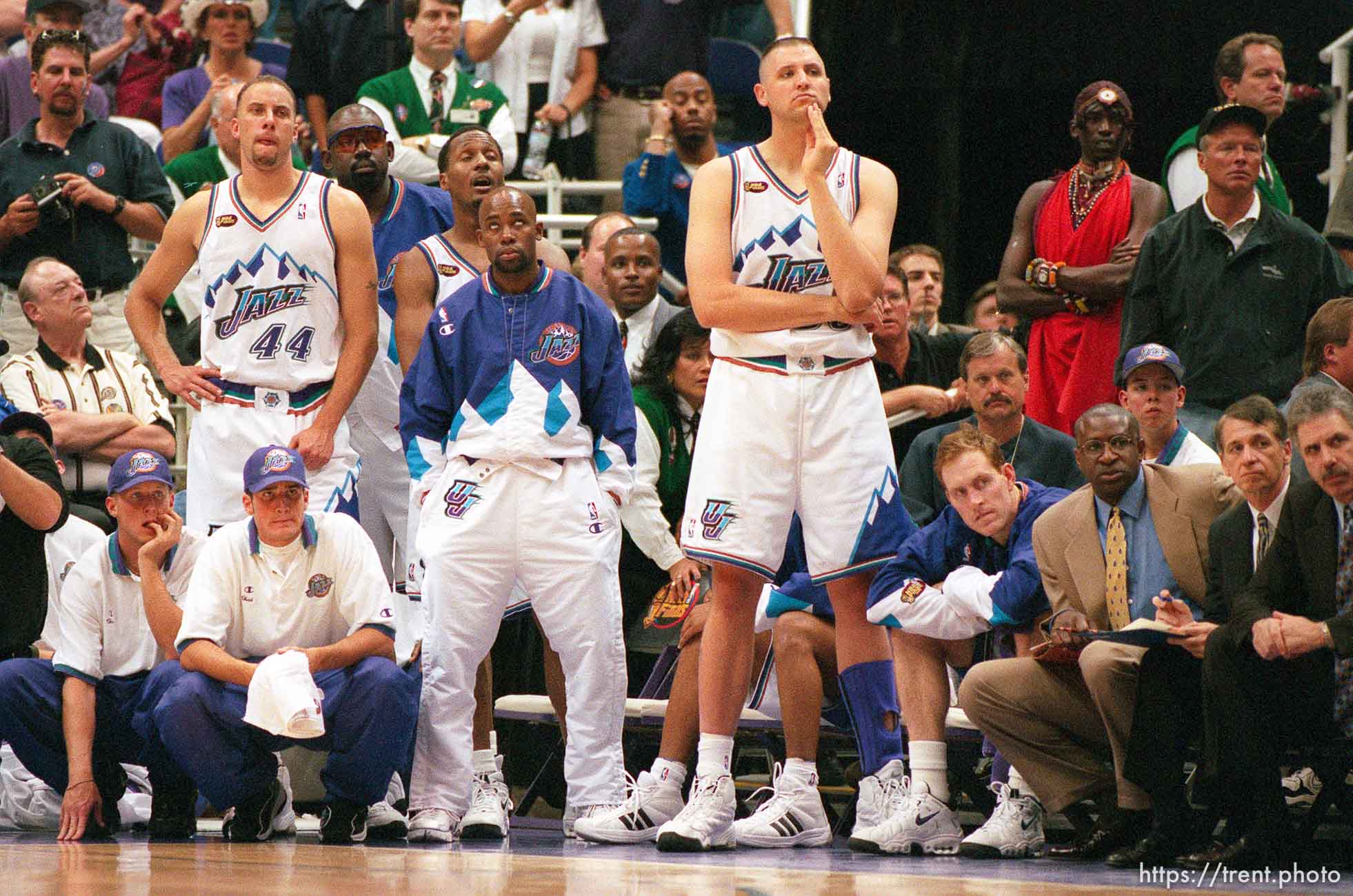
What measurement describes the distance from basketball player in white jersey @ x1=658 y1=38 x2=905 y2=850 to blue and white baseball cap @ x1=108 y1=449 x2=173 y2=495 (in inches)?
84.0

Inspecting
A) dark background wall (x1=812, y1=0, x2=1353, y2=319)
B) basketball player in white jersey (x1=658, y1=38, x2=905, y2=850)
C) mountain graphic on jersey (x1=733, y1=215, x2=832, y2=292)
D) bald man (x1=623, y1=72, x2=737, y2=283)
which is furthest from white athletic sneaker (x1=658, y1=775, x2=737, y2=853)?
dark background wall (x1=812, y1=0, x2=1353, y2=319)

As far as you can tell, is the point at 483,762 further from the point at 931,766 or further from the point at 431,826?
the point at 931,766

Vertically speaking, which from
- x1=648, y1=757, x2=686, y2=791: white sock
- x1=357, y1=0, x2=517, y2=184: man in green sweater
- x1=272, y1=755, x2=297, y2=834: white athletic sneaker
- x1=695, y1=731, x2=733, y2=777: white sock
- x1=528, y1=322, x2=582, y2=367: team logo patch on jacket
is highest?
x1=357, y1=0, x2=517, y2=184: man in green sweater

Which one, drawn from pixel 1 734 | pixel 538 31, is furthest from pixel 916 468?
pixel 538 31

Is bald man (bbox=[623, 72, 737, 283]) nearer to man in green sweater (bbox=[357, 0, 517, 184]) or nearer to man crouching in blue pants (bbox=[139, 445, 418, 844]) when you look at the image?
man in green sweater (bbox=[357, 0, 517, 184])

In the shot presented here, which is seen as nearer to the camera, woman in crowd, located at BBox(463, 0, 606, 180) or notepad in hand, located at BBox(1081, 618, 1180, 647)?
notepad in hand, located at BBox(1081, 618, 1180, 647)

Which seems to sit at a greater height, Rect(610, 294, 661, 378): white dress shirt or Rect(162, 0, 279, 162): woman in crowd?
Rect(162, 0, 279, 162): woman in crowd

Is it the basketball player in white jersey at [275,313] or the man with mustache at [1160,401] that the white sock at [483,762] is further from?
the man with mustache at [1160,401]

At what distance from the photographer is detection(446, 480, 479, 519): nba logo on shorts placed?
5.73 meters

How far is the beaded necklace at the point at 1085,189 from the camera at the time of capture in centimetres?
732

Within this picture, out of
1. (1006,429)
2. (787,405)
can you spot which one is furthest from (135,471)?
(1006,429)

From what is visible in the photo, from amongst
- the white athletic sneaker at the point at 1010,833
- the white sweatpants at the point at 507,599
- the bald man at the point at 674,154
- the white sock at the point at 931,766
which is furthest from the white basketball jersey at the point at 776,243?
the bald man at the point at 674,154

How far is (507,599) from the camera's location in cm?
584

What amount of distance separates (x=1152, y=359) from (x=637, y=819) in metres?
2.31
